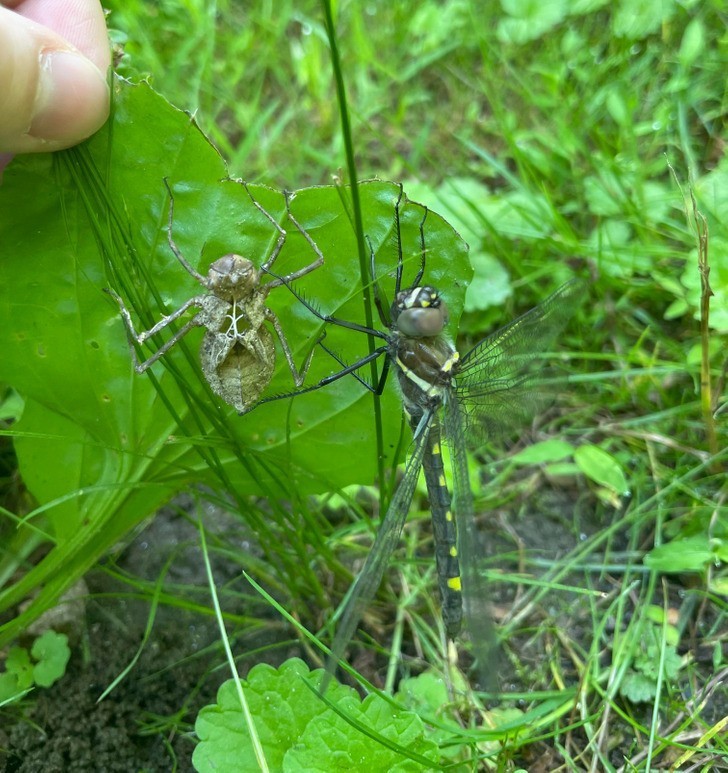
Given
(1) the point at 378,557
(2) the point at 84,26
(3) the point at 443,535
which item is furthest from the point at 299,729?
(2) the point at 84,26

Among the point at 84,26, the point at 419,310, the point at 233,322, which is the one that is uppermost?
the point at 84,26

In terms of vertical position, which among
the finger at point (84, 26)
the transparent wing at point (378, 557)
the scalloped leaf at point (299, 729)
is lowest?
the scalloped leaf at point (299, 729)

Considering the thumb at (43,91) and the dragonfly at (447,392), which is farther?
the dragonfly at (447,392)

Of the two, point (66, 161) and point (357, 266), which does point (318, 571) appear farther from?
point (66, 161)

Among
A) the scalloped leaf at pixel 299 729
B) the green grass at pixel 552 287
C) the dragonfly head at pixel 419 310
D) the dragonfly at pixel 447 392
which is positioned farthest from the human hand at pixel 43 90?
the scalloped leaf at pixel 299 729

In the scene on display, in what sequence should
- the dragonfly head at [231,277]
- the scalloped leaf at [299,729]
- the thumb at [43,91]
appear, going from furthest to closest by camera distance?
the dragonfly head at [231,277], the scalloped leaf at [299,729], the thumb at [43,91]

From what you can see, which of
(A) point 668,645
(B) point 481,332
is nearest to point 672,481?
(A) point 668,645

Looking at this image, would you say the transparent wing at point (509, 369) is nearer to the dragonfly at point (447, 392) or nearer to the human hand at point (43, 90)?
the dragonfly at point (447, 392)

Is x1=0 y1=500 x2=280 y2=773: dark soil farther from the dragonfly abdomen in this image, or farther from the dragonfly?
the dragonfly abdomen

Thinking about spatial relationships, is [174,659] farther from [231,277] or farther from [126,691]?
[231,277]
